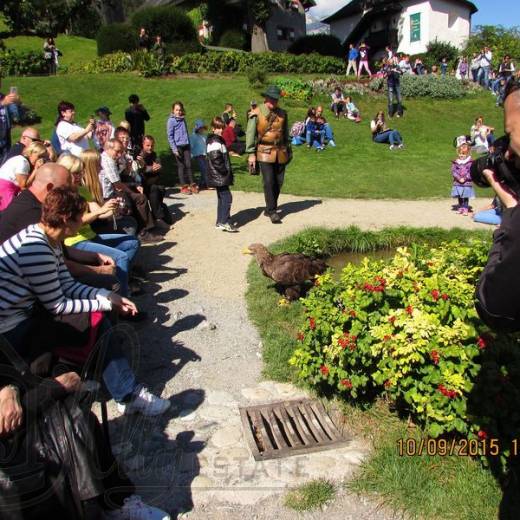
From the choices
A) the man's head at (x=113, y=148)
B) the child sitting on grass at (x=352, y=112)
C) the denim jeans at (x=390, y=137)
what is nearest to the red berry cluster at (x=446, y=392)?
the man's head at (x=113, y=148)

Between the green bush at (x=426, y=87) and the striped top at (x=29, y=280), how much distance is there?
2214 centimetres

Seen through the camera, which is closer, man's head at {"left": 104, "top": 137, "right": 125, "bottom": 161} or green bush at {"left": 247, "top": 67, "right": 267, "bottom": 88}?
man's head at {"left": 104, "top": 137, "right": 125, "bottom": 161}

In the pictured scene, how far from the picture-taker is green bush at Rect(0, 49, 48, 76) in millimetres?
24070

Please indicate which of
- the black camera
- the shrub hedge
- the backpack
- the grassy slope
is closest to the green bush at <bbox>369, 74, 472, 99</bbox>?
the grassy slope

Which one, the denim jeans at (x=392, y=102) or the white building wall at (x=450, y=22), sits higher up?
the white building wall at (x=450, y=22)

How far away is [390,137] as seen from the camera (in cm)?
1705

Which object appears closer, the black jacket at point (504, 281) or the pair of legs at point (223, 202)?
the black jacket at point (504, 281)

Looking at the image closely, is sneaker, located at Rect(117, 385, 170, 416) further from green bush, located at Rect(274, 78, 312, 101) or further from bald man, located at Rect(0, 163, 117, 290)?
green bush, located at Rect(274, 78, 312, 101)

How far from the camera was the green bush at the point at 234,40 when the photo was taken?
108 feet

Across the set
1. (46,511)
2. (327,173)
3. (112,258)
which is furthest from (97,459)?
(327,173)

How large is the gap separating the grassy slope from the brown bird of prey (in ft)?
18.7

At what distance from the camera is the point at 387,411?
383 centimetres

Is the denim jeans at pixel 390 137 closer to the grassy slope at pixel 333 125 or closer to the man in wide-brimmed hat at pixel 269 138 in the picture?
the grassy slope at pixel 333 125

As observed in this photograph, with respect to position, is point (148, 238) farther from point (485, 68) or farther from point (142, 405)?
point (485, 68)
